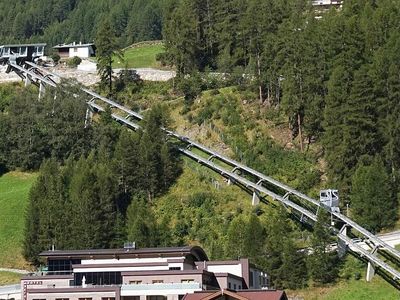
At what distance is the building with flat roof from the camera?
54.7m

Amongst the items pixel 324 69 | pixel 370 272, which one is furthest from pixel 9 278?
pixel 324 69

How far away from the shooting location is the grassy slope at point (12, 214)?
75.5 m

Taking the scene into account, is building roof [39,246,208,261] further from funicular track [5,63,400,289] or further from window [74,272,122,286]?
funicular track [5,63,400,289]

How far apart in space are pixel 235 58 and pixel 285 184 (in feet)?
80.5

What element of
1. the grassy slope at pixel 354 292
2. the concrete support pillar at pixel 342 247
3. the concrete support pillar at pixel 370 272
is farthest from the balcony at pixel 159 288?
the concrete support pillar at pixel 342 247

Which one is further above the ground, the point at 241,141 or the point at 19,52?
the point at 19,52

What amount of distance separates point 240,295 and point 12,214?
39.2 metres

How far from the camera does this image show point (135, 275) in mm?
55781

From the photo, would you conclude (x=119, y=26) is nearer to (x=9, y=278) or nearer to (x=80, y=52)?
(x=80, y=52)

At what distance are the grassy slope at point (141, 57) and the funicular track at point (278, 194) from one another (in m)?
12.6

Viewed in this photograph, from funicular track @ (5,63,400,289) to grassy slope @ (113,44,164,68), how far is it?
12591 mm

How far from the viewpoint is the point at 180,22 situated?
10219cm

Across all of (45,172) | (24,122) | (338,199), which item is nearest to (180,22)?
(24,122)

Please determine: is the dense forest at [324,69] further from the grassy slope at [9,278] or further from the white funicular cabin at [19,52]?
the grassy slope at [9,278]
